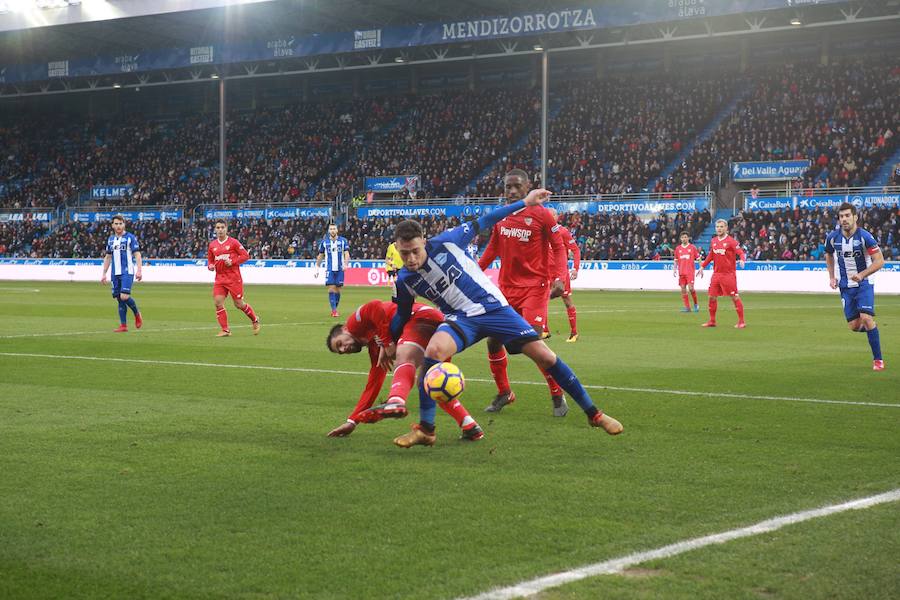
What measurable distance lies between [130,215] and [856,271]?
155ft

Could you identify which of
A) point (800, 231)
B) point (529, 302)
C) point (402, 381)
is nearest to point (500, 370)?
point (529, 302)

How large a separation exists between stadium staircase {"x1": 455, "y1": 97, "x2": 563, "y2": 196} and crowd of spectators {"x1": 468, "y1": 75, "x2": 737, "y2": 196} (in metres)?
0.16

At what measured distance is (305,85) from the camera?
209 ft

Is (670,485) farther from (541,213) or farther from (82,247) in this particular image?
(82,247)

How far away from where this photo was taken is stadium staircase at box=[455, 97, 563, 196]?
5140cm

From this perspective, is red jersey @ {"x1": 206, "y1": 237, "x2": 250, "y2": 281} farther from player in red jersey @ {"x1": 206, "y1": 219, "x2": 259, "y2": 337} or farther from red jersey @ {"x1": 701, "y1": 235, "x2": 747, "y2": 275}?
red jersey @ {"x1": 701, "y1": 235, "x2": 747, "y2": 275}

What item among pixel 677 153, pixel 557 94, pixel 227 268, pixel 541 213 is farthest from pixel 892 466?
pixel 557 94

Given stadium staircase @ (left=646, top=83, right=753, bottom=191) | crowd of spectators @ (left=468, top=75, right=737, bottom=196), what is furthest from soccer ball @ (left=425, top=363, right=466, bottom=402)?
stadium staircase @ (left=646, top=83, right=753, bottom=191)

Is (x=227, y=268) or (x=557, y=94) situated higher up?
(x=557, y=94)

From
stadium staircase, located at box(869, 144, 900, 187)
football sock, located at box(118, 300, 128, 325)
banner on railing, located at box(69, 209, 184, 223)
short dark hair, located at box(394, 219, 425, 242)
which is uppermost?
stadium staircase, located at box(869, 144, 900, 187)

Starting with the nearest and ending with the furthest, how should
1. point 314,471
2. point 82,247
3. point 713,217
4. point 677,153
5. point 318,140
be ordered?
point 314,471, point 713,217, point 677,153, point 82,247, point 318,140

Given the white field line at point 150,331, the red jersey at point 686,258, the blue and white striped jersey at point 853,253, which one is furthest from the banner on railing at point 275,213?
the blue and white striped jersey at point 853,253

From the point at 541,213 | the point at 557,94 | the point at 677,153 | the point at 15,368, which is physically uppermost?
the point at 557,94

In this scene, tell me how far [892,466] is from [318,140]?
53.5 m
